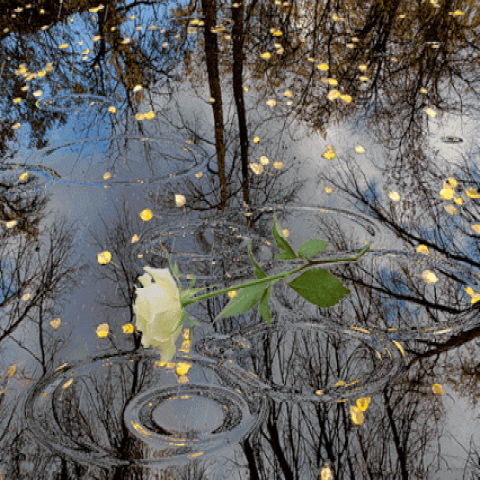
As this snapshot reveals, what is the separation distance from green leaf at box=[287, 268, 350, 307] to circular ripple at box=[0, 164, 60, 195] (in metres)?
1.51

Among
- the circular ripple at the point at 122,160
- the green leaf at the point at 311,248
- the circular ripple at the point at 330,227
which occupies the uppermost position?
the circular ripple at the point at 122,160

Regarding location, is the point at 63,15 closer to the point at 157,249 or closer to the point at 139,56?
the point at 139,56

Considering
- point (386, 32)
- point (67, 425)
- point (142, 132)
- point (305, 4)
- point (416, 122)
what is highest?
point (305, 4)

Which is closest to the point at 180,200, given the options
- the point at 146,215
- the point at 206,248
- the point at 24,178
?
the point at 146,215

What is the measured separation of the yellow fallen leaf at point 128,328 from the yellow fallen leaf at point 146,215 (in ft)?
1.55

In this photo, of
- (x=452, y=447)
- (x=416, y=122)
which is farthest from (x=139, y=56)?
(x=452, y=447)

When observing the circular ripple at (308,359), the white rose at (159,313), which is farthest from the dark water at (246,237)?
the white rose at (159,313)

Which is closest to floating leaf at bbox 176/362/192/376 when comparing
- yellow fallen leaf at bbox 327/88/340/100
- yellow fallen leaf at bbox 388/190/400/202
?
yellow fallen leaf at bbox 388/190/400/202

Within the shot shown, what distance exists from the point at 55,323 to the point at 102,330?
142 mm

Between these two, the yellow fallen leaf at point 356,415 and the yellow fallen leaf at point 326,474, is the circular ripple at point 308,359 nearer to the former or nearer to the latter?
the yellow fallen leaf at point 356,415

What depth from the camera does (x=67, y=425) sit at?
0.98m

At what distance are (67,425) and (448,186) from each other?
4.90 ft

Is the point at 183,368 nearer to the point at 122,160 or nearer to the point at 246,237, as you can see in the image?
the point at 246,237

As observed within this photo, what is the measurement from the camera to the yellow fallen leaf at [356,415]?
3.12 ft
